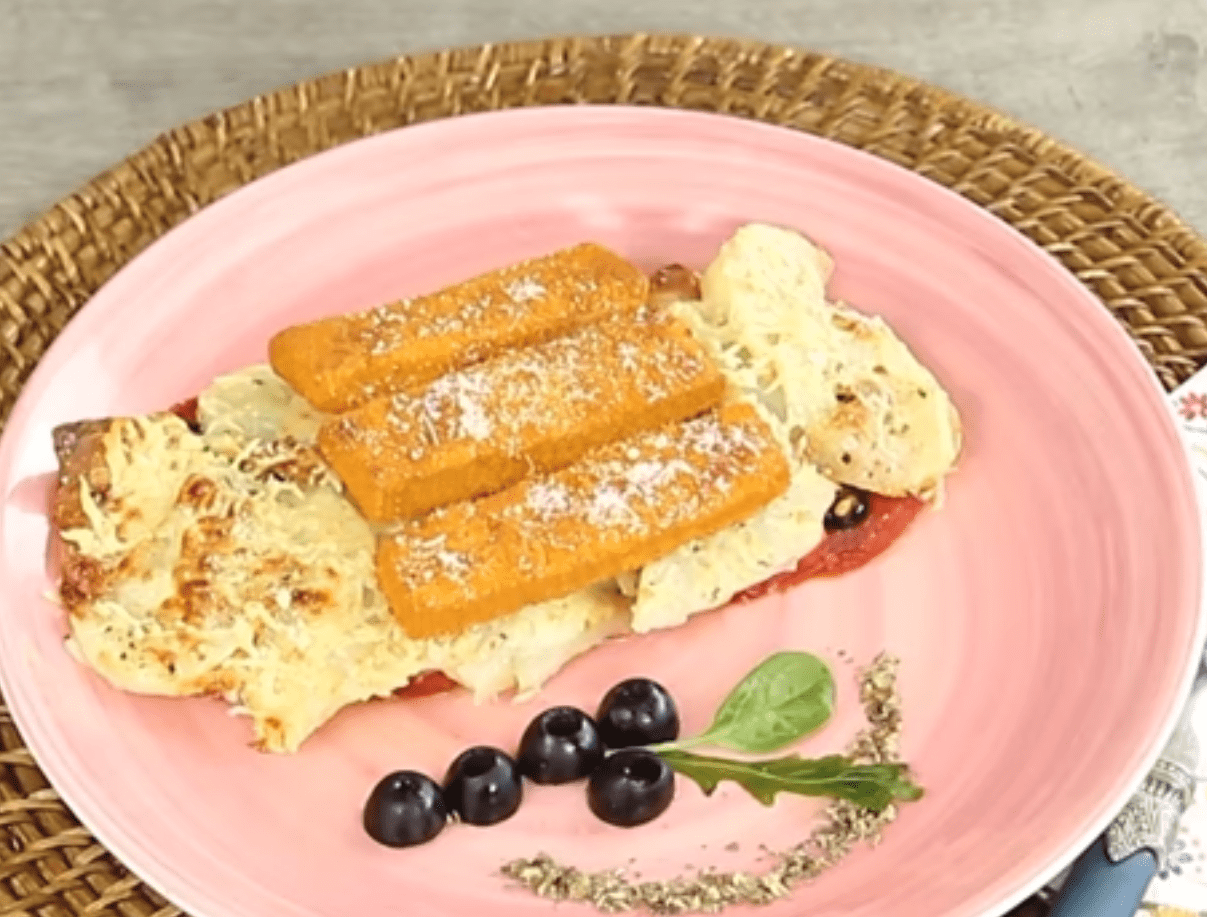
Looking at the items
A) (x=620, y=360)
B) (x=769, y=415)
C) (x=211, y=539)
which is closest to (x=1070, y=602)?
(x=769, y=415)

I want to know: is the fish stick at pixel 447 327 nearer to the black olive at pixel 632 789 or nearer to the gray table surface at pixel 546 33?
the black olive at pixel 632 789

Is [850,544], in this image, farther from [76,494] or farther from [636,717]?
[76,494]

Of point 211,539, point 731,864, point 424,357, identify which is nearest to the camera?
point 731,864

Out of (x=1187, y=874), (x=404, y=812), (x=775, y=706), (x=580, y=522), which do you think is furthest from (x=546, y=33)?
(x=1187, y=874)

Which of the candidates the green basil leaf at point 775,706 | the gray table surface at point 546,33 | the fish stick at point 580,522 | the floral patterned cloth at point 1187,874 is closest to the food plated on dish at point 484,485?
the fish stick at point 580,522

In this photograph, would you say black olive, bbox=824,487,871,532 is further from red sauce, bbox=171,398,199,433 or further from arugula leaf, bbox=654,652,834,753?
red sauce, bbox=171,398,199,433

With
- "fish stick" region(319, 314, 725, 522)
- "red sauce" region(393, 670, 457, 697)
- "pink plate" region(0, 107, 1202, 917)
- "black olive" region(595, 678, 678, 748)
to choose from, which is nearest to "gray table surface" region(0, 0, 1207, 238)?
"pink plate" region(0, 107, 1202, 917)

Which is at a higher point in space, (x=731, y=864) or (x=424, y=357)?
(x=424, y=357)

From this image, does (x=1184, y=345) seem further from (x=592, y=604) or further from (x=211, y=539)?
(x=211, y=539)
